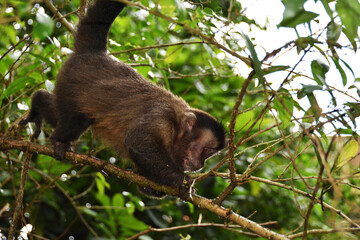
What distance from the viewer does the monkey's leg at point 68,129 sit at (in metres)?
4.63

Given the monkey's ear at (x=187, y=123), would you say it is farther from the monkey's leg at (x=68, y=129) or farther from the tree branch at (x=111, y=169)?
the monkey's leg at (x=68, y=129)

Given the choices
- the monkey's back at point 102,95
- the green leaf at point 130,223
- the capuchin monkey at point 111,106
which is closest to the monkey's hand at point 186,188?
the capuchin monkey at point 111,106

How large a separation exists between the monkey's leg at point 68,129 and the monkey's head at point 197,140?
1.16 metres

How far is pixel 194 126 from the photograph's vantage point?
4.77 m

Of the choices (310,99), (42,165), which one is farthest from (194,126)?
(42,165)

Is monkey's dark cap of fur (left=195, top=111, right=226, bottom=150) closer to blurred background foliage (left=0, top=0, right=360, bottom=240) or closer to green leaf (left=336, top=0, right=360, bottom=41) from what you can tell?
blurred background foliage (left=0, top=0, right=360, bottom=240)

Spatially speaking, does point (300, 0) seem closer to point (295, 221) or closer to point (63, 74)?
point (63, 74)

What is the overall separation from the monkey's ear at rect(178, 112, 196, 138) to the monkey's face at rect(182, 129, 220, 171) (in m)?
0.08

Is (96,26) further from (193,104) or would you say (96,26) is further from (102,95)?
(193,104)

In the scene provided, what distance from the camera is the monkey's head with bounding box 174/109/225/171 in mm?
4715

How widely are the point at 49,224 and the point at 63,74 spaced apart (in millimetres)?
2924

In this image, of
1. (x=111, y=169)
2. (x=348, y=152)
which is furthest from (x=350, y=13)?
(x=111, y=169)

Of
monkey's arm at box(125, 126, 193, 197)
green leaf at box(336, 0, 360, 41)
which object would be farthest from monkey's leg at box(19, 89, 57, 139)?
green leaf at box(336, 0, 360, 41)

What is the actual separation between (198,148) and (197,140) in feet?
0.31
